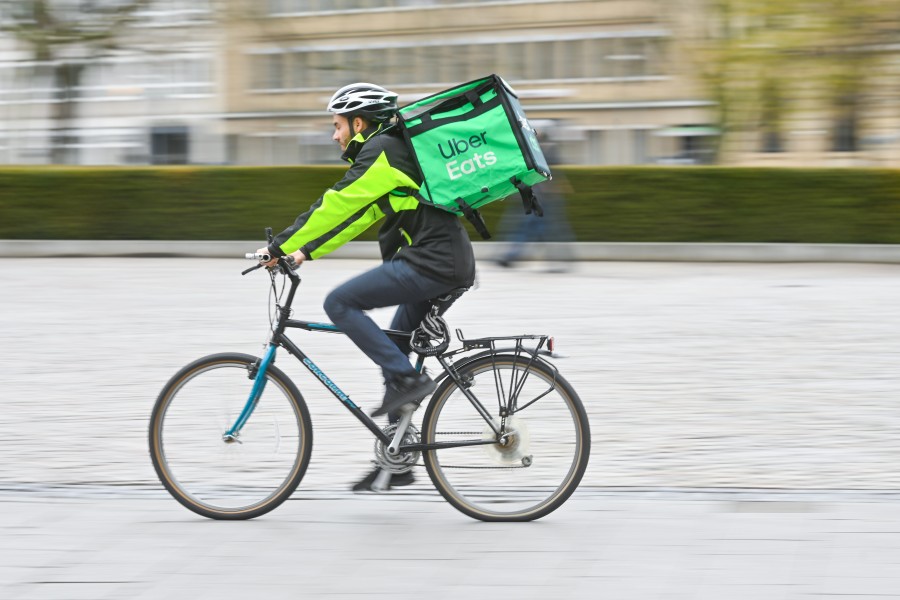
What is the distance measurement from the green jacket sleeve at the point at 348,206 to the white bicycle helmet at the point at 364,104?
0.18 m

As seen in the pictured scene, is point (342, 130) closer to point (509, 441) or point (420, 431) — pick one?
point (420, 431)

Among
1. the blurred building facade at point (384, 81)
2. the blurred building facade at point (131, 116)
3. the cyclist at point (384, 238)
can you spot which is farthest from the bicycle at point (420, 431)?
the blurred building facade at point (131, 116)

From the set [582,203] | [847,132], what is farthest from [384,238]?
[847,132]

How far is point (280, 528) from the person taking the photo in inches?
214

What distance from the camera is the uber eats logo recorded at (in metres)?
5.26

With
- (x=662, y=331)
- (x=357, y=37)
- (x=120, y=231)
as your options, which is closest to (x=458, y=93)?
(x=662, y=331)

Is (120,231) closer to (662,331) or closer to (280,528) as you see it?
(662,331)

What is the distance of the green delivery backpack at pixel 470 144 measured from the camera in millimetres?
5254

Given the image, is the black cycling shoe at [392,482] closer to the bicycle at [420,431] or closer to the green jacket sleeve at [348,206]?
the bicycle at [420,431]

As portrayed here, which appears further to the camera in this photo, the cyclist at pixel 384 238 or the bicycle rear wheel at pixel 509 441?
the bicycle rear wheel at pixel 509 441

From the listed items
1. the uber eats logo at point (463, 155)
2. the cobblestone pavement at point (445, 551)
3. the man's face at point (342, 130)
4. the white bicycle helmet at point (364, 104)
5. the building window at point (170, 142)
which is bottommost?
the building window at point (170, 142)

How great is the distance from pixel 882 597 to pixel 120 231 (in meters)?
17.4

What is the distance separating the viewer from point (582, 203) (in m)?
19.1

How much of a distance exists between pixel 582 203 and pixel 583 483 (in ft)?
43.3
